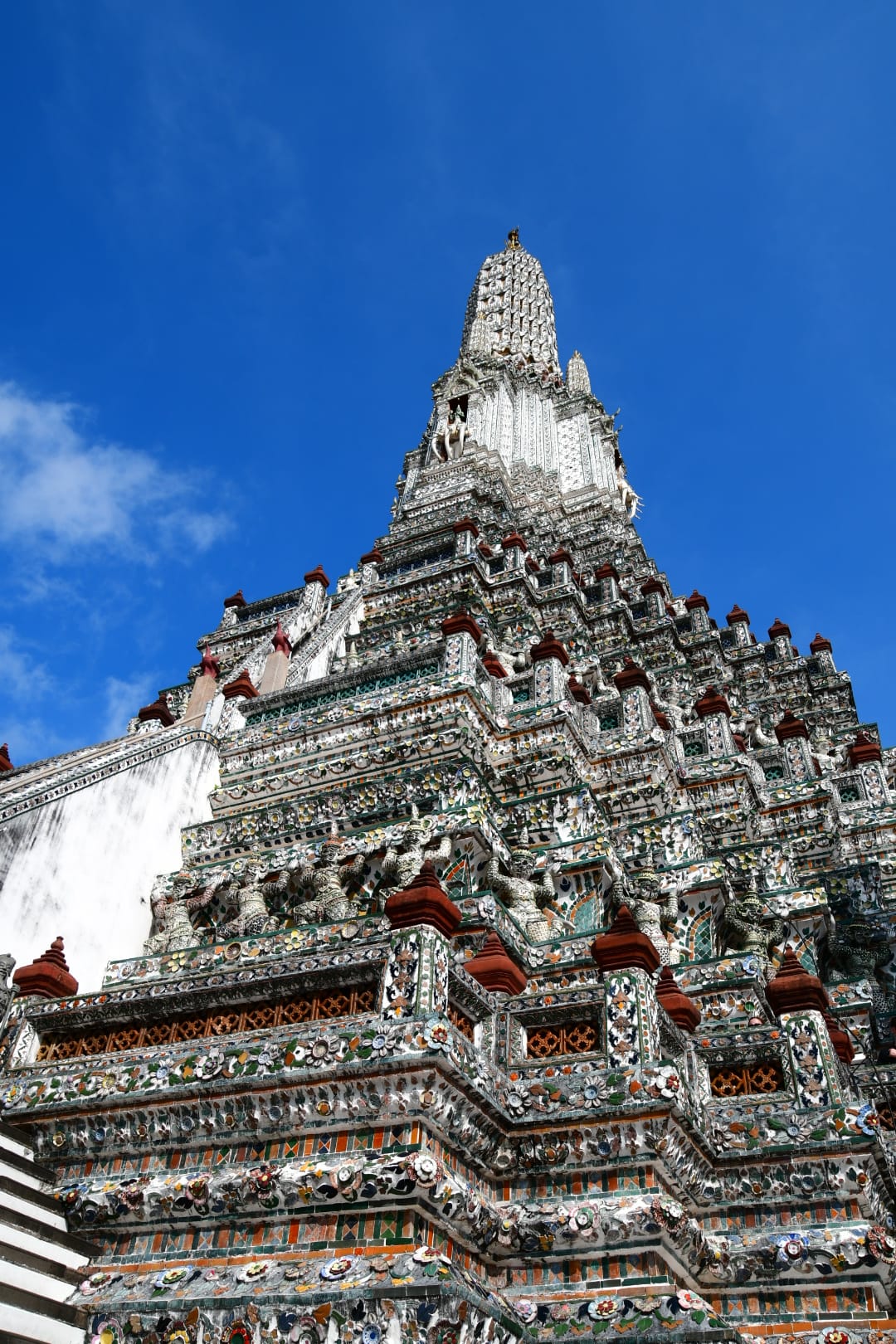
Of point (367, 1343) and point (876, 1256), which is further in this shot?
point (876, 1256)

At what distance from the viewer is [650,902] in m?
11.8

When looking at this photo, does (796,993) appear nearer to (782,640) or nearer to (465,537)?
(465,537)

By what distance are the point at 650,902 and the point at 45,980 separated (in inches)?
236

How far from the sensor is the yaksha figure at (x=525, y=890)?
10445 millimetres

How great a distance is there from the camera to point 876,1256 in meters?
7.40

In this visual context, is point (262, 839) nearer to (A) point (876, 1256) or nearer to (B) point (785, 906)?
(B) point (785, 906)

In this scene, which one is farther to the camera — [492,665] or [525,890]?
[492,665]

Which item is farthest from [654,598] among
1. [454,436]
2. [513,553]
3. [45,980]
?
[45,980]

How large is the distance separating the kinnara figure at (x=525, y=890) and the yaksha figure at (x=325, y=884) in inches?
53.8

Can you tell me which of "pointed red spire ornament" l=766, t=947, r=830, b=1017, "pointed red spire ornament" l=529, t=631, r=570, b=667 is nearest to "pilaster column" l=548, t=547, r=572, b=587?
"pointed red spire ornament" l=529, t=631, r=570, b=667

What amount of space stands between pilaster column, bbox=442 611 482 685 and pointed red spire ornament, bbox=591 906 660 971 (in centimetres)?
595

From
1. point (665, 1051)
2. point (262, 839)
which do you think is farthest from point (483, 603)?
point (665, 1051)

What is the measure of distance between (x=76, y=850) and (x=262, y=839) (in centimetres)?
199

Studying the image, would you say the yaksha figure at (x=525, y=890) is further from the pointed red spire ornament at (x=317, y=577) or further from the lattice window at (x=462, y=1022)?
the pointed red spire ornament at (x=317, y=577)
